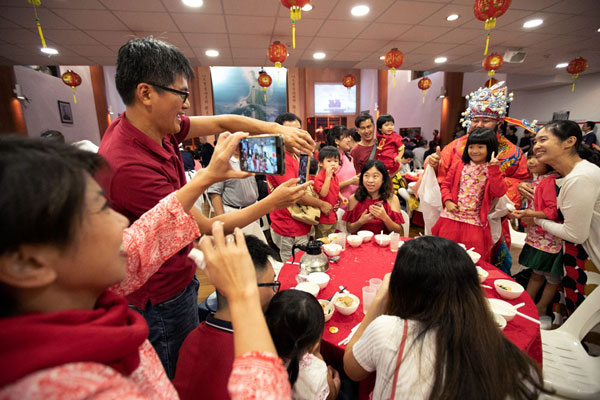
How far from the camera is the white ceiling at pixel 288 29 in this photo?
411 centimetres

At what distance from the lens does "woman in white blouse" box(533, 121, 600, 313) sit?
2.04 metres

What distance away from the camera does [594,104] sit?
8.84 metres

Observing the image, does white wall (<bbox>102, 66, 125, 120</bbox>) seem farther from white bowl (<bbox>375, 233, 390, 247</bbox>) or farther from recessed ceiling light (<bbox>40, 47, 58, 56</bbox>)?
white bowl (<bbox>375, 233, 390, 247</bbox>)

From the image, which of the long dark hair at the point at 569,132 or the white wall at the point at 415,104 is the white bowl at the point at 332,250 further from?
the white wall at the point at 415,104

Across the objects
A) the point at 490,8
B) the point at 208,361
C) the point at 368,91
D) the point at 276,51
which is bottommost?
the point at 208,361

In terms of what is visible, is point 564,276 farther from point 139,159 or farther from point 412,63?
point 412,63

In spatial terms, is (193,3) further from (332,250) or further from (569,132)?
(569,132)

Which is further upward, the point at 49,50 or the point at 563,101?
the point at 49,50

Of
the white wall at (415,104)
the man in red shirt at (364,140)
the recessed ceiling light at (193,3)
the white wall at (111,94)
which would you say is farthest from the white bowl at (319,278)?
the white wall at (111,94)

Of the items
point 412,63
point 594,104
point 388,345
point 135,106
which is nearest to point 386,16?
point 412,63

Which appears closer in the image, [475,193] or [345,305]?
[345,305]

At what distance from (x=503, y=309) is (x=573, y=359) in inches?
26.9

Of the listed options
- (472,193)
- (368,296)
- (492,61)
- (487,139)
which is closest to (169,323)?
(368,296)

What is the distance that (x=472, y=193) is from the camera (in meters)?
2.49
